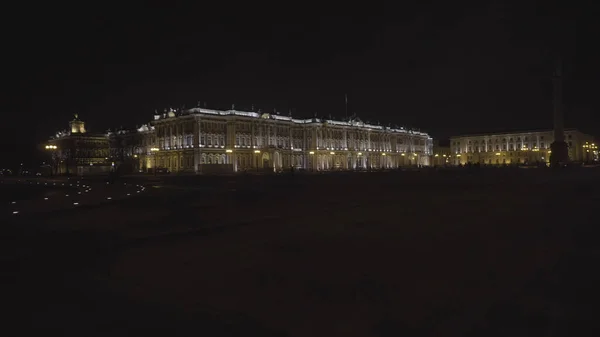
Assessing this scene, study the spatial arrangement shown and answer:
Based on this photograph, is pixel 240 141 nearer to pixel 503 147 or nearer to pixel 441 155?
pixel 503 147

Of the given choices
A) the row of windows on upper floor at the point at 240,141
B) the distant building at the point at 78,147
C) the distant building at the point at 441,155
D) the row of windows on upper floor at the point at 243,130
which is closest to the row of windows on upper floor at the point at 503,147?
the distant building at the point at 441,155

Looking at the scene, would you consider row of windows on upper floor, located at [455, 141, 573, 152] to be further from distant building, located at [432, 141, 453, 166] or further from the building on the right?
distant building, located at [432, 141, 453, 166]

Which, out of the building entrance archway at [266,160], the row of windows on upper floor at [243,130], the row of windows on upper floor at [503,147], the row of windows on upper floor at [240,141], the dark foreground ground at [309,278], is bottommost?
the dark foreground ground at [309,278]

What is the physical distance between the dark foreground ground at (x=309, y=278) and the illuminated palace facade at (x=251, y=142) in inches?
2696

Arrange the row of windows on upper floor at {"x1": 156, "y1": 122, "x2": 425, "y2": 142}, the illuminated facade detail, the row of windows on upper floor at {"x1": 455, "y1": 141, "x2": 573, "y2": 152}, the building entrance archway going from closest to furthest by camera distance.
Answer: the row of windows on upper floor at {"x1": 156, "y1": 122, "x2": 425, "y2": 142} < the building entrance archway < the illuminated facade detail < the row of windows on upper floor at {"x1": 455, "y1": 141, "x2": 573, "y2": 152}

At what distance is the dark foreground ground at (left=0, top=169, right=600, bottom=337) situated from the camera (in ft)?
16.1

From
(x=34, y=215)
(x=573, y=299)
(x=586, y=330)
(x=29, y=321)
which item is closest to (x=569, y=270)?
(x=573, y=299)

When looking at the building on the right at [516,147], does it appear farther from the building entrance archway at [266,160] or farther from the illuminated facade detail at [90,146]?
the illuminated facade detail at [90,146]

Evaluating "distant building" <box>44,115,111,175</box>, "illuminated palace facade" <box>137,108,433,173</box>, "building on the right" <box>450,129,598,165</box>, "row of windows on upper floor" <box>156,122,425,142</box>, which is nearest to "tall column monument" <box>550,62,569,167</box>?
"illuminated palace facade" <box>137,108,433,173</box>

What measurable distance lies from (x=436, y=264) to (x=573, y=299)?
6.85 ft

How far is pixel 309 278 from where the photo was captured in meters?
6.57

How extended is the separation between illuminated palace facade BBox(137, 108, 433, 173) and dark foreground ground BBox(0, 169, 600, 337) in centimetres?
6849

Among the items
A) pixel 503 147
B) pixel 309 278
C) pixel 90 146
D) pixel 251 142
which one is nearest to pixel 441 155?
pixel 503 147

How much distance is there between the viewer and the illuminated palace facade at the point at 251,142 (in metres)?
87.0
